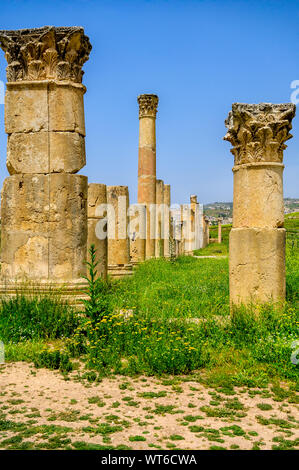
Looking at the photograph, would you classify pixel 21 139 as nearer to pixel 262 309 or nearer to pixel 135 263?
pixel 262 309

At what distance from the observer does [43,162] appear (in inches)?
322

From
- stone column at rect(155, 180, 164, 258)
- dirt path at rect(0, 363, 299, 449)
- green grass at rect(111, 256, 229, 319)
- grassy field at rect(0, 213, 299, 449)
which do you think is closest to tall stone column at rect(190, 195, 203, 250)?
stone column at rect(155, 180, 164, 258)

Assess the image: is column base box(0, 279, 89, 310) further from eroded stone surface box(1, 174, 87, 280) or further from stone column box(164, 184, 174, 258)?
stone column box(164, 184, 174, 258)

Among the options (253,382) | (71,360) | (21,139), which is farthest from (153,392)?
(21,139)

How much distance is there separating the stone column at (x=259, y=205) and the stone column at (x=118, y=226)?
7.45 meters

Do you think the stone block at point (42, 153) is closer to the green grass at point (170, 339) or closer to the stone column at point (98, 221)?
the green grass at point (170, 339)

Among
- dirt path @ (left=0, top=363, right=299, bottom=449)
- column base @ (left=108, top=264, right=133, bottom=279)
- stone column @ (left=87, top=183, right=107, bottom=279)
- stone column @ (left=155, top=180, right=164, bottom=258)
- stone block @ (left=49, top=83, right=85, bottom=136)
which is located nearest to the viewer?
dirt path @ (left=0, top=363, right=299, bottom=449)

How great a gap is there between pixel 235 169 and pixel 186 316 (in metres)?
2.52

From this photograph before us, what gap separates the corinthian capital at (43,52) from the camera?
27.0ft

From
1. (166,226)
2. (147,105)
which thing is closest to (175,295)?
(147,105)

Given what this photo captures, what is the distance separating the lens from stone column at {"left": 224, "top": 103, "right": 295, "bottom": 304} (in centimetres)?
769

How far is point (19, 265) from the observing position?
27.1 ft

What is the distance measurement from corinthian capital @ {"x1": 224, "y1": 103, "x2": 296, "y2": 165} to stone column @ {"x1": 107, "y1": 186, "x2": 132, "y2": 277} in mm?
7510
